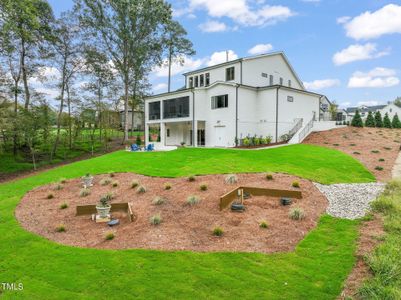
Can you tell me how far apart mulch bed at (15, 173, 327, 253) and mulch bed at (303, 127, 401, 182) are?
319 inches

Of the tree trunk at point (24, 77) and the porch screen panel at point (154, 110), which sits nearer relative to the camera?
the tree trunk at point (24, 77)

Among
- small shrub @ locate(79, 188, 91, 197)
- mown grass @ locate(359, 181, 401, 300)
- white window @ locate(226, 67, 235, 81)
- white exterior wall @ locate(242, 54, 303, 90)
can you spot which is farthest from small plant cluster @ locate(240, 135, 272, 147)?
mown grass @ locate(359, 181, 401, 300)

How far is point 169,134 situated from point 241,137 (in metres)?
11.5

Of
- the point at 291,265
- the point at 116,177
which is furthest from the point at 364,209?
the point at 116,177

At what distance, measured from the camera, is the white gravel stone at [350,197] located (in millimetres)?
8797

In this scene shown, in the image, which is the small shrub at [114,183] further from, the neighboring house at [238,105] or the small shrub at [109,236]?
the neighboring house at [238,105]

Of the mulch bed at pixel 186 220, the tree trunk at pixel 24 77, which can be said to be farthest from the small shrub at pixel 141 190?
the tree trunk at pixel 24 77

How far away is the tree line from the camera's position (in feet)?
83.4

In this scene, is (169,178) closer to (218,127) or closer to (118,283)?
(118,283)

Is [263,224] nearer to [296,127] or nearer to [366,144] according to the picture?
[366,144]

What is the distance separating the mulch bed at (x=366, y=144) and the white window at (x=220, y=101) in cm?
921

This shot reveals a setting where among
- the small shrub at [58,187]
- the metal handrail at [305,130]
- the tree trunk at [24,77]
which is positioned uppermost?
the tree trunk at [24,77]

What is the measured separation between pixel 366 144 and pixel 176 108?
64.8 feet

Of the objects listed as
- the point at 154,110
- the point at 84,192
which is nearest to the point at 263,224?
Result: the point at 84,192
